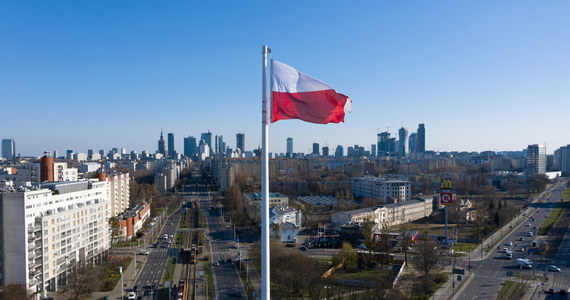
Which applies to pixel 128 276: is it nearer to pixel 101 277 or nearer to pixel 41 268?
pixel 101 277

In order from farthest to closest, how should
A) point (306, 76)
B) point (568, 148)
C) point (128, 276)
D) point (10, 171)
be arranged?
point (568, 148)
point (10, 171)
point (128, 276)
point (306, 76)

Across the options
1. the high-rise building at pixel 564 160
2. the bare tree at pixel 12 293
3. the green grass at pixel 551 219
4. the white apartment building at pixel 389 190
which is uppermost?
the high-rise building at pixel 564 160

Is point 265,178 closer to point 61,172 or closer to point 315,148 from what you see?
point 61,172

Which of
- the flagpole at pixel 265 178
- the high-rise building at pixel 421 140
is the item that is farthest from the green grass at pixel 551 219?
the high-rise building at pixel 421 140

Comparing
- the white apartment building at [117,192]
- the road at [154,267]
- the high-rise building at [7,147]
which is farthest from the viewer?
the high-rise building at [7,147]

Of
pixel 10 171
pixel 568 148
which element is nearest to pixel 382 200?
pixel 10 171

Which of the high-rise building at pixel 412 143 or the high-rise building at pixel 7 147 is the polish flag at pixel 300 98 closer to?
the high-rise building at pixel 7 147

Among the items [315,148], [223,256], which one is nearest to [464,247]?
[223,256]
